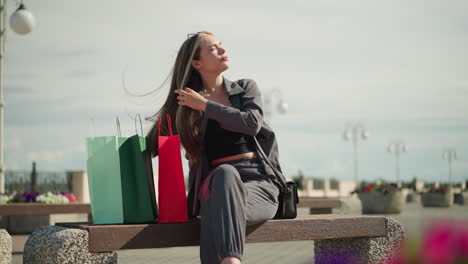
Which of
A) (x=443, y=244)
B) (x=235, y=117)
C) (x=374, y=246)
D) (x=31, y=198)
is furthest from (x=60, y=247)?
(x=31, y=198)

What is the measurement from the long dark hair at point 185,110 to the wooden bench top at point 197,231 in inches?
21.7

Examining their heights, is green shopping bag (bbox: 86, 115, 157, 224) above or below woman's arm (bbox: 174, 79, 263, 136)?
below

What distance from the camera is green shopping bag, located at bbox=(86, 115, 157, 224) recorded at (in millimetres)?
3929

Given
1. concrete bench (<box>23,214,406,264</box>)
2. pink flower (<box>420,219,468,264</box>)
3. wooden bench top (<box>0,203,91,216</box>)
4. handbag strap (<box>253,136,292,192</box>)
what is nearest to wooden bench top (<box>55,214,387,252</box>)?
concrete bench (<box>23,214,406,264</box>)

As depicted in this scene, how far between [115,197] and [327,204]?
6.04m

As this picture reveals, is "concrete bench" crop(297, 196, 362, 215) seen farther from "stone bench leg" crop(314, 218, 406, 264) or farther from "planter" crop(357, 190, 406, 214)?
"planter" crop(357, 190, 406, 214)

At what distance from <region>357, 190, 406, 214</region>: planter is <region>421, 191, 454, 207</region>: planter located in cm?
969

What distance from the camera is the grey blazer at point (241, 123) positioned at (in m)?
3.99

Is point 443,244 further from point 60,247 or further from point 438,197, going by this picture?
point 438,197

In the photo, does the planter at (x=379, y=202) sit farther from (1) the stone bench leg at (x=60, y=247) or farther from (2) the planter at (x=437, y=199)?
(1) the stone bench leg at (x=60, y=247)

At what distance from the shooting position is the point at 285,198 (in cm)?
432

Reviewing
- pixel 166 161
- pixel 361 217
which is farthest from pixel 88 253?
pixel 361 217

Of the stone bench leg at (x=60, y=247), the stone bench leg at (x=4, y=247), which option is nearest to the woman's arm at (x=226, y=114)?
the stone bench leg at (x=60, y=247)

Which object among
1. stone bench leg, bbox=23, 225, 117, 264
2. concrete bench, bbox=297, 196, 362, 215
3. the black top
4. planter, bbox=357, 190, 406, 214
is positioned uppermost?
the black top
